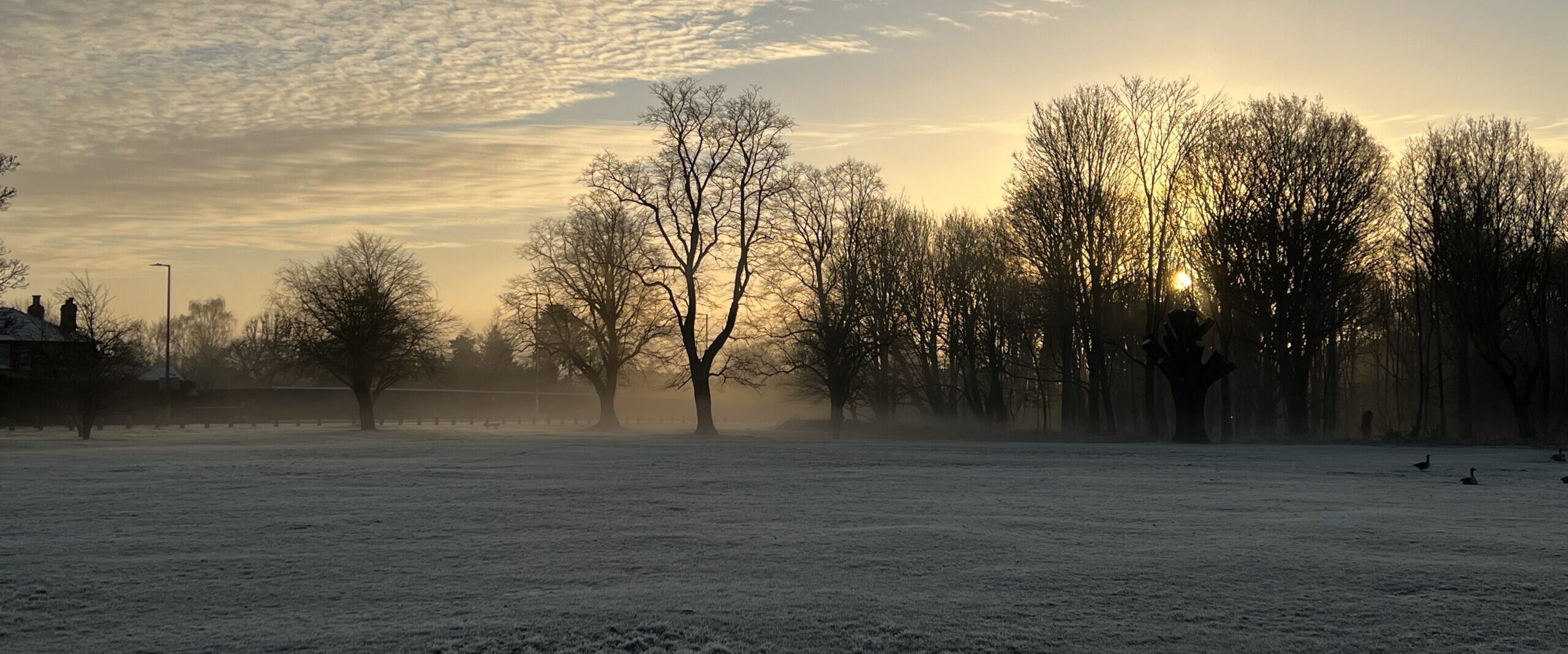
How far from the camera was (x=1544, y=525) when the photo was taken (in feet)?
44.0

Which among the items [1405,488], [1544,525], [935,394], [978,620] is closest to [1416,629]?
[978,620]

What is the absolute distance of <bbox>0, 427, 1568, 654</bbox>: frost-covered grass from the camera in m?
7.92

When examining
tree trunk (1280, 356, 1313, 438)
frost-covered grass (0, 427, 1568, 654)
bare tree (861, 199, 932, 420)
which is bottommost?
frost-covered grass (0, 427, 1568, 654)

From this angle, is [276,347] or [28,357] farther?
[28,357]

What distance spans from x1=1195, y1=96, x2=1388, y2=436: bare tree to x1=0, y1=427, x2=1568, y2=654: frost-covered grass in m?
24.4

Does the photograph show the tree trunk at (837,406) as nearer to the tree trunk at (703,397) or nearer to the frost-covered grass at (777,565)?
the tree trunk at (703,397)

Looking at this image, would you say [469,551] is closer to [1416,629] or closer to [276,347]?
[1416,629]

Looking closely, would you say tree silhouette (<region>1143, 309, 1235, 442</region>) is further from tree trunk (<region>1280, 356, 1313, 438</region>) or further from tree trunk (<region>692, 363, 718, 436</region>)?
tree trunk (<region>692, 363, 718, 436</region>)

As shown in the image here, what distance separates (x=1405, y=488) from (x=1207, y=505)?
18.2ft

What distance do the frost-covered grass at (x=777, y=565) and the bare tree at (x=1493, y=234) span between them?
26596 millimetres

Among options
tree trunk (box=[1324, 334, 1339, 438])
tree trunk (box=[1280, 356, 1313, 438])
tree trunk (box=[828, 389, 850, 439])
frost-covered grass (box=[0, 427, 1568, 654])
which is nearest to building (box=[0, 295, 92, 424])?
tree trunk (box=[828, 389, 850, 439])

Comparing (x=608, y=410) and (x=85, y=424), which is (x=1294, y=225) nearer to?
(x=608, y=410)

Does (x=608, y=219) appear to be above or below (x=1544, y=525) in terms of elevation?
above

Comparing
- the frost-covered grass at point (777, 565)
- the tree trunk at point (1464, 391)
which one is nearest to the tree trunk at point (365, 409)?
the frost-covered grass at point (777, 565)
